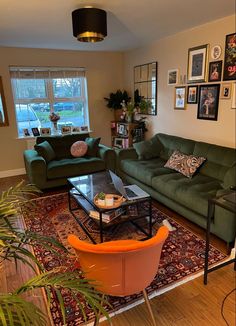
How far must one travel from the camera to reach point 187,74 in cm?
370

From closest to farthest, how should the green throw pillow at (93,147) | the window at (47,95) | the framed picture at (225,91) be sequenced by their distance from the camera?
the framed picture at (225,91), the green throw pillow at (93,147), the window at (47,95)

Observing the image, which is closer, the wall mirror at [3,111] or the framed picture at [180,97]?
the framed picture at [180,97]

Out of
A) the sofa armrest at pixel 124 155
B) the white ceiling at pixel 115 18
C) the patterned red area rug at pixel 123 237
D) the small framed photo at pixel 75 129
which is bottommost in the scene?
the patterned red area rug at pixel 123 237

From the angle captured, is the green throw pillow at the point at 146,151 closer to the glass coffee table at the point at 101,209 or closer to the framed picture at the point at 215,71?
the glass coffee table at the point at 101,209

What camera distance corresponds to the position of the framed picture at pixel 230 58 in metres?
2.96

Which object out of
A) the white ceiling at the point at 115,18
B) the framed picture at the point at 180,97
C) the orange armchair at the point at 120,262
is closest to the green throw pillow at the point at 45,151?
the white ceiling at the point at 115,18

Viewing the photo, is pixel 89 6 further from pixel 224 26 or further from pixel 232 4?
pixel 224 26

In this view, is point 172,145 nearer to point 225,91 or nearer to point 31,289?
point 225,91

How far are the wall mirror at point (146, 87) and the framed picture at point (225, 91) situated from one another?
1507 mm

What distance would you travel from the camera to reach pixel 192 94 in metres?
3.66

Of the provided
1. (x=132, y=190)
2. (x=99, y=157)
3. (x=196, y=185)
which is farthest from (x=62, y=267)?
(x=99, y=157)

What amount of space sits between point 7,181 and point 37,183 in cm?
113

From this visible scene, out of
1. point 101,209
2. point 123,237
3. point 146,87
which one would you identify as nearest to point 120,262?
point 101,209

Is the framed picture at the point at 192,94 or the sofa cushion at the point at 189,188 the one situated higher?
the framed picture at the point at 192,94
